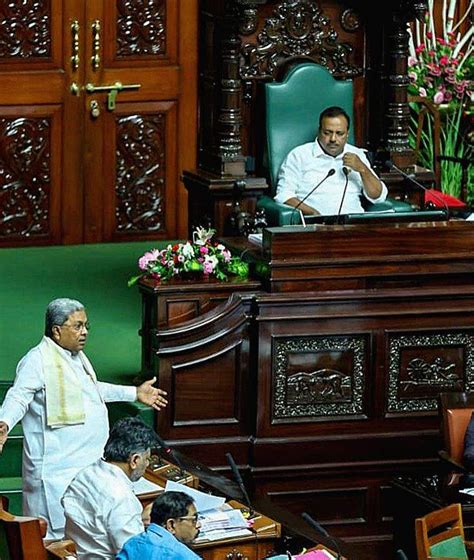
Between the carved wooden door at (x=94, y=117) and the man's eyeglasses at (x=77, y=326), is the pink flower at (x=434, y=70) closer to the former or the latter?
the carved wooden door at (x=94, y=117)

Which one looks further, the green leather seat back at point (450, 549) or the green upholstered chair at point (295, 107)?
the green upholstered chair at point (295, 107)

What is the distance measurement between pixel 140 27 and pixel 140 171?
85 cm

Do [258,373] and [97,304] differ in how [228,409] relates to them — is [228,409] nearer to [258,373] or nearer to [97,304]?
[258,373]

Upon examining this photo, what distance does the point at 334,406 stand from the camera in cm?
840

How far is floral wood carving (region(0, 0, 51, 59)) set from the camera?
1062cm

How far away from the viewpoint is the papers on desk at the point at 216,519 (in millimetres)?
6582

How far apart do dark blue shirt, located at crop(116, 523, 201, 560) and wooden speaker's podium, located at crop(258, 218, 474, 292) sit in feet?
8.72

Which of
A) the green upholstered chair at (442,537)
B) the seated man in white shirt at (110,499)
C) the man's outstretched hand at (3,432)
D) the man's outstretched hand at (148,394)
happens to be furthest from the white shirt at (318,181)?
the seated man in white shirt at (110,499)

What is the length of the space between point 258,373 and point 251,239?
77 cm

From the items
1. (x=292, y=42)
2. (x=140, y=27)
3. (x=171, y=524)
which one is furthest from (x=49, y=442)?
(x=140, y=27)

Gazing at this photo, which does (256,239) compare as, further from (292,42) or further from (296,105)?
(292,42)

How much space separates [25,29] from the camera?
1068cm

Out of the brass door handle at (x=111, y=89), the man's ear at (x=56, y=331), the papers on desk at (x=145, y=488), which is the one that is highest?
the brass door handle at (x=111, y=89)

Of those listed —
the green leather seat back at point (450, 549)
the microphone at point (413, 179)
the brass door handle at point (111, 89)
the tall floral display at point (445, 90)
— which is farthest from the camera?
the tall floral display at point (445, 90)
